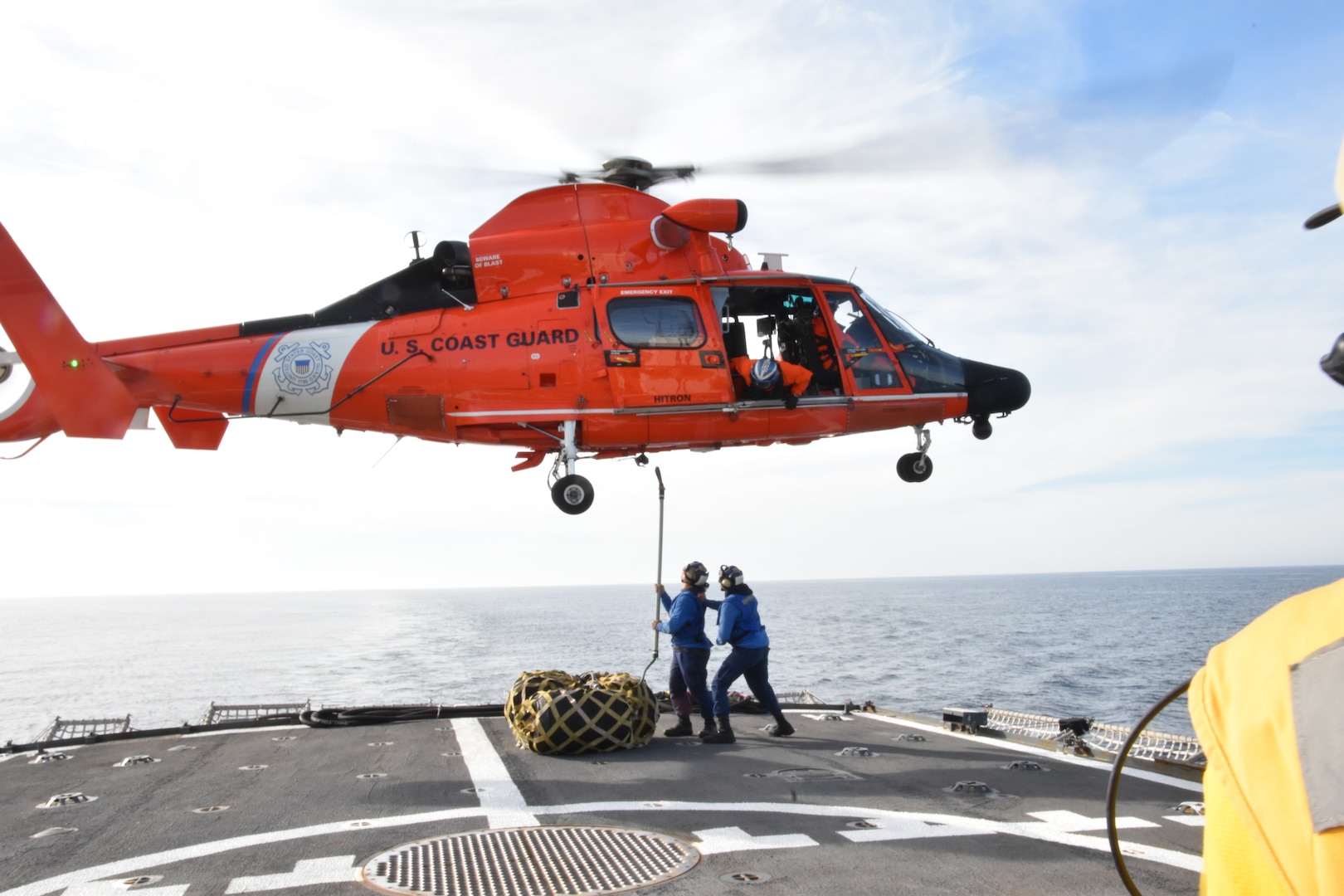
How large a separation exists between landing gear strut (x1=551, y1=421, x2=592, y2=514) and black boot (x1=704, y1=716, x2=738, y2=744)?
3.19 meters

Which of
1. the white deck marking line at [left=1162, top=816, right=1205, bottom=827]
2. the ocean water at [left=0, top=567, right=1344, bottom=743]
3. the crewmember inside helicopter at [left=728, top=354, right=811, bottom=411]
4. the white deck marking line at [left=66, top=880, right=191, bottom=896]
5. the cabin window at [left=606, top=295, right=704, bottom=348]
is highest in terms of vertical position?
the cabin window at [left=606, top=295, right=704, bottom=348]

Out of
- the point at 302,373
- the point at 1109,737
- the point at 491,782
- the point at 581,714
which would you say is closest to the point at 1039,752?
the point at 1109,737

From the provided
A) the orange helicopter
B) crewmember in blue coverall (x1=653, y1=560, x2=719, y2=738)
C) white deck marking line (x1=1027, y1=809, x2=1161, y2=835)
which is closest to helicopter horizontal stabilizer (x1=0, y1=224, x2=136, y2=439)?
the orange helicopter

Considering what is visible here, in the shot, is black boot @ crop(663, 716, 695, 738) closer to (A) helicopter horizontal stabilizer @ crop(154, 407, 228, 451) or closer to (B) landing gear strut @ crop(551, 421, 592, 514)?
(B) landing gear strut @ crop(551, 421, 592, 514)

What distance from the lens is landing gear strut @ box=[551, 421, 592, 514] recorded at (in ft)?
37.9

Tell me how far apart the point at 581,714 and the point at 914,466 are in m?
6.25

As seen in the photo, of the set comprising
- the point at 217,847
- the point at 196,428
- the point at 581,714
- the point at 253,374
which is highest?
the point at 253,374

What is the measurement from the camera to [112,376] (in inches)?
419

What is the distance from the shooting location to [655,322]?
1165cm

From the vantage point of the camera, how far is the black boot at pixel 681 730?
10109mm

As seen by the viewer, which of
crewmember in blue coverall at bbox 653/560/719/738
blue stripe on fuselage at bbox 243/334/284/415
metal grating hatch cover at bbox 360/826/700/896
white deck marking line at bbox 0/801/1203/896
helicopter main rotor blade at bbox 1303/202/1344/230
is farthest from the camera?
blue stripe on fuselage at bbox 243/334/284/415

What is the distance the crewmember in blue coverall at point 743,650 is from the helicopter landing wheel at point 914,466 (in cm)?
368

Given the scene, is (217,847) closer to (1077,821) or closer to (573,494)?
(1077,821)

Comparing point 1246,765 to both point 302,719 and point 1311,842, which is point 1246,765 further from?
point 302,719
